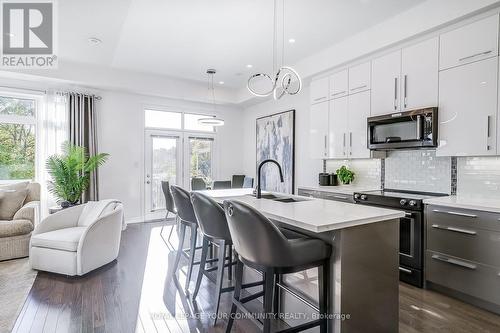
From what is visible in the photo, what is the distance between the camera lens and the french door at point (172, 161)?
6.09 metres

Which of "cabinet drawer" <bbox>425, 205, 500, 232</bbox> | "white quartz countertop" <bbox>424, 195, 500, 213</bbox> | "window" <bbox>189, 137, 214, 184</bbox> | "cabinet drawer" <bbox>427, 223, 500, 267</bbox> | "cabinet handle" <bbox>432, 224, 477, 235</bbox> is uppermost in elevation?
"window" <bbox>189, 137, 214, 184</bbox>

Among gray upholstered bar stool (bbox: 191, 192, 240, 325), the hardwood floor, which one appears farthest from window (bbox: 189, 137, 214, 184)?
gray upholstered bar stool (bbox: 191, 192, 240, 325)

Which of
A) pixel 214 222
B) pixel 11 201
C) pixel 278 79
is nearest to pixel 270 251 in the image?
pixel 214 222

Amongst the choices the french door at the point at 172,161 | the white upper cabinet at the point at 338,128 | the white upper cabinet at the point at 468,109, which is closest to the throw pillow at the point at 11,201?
the french door at the point at 172,161

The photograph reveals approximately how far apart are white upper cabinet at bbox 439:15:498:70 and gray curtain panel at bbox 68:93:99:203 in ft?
18.4

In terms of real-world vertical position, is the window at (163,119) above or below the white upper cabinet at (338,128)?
above

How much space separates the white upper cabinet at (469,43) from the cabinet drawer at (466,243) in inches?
66.0

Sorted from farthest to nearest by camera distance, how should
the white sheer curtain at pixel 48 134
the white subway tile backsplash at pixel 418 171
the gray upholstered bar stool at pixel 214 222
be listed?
the white sheer curtain at pixel 48 134, the white subway tile backsplash at pixel 418 171, the gray upholstered bar stool at pixel 214 222

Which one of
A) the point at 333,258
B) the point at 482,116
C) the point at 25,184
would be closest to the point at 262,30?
the point at 482,116

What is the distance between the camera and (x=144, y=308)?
2480 millimetres

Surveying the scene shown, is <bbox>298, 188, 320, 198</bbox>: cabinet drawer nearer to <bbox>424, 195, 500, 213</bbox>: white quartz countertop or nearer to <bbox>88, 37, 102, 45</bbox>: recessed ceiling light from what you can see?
<bbox>424, 195, 500, 213</bbox>: white quartz countertop

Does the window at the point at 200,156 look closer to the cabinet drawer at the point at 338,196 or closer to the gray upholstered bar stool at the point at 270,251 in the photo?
the cabinet drawer at the point at 338,196

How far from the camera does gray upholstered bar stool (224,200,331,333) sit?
158cm

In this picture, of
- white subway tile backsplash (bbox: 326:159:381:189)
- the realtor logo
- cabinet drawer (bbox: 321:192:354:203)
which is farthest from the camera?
white subway tile backsplash (bbox: 326:159:381:189)
